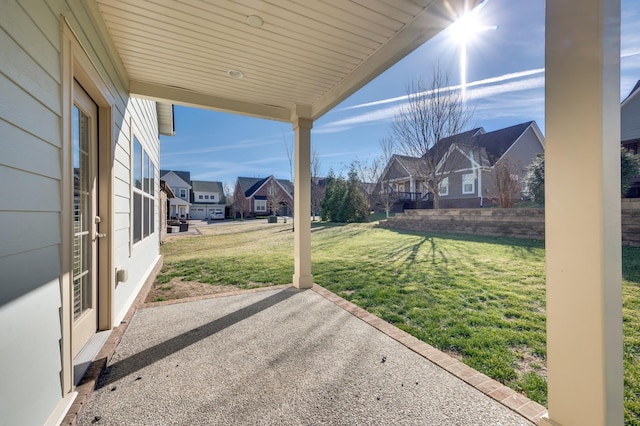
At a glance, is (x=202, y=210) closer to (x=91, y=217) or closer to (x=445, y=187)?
(x=445, y=187)

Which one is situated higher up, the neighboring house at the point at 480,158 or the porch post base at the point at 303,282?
the neighboring house at the point at 480,158

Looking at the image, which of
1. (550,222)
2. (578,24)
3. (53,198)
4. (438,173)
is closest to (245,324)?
(53,198)

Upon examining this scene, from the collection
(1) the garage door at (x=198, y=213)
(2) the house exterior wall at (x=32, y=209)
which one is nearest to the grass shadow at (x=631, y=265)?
(2) the house exterior wall at (x=32, y=209)

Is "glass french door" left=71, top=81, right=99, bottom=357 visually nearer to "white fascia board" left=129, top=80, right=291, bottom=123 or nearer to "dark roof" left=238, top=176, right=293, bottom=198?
"white fascia board" left=129, top=80, right=291, bottom=123

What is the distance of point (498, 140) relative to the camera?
1756 centimetres

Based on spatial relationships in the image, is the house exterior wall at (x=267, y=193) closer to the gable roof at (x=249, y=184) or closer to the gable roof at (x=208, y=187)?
the gable roof at (x=249, y=184)

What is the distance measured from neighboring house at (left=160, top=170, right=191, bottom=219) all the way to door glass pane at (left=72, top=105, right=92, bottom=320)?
101 feet

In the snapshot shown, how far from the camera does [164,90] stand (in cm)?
382

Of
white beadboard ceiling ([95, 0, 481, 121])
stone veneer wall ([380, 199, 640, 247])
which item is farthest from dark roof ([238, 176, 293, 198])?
white beadboard ceiling ([95, 0, 481, 121])

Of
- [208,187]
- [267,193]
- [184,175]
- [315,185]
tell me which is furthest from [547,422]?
[208,187]

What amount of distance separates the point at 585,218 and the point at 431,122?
12.4 meters

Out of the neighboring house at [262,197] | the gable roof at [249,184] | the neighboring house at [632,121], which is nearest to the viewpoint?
the neighboring house at [632,121]

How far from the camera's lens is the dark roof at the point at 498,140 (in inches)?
654

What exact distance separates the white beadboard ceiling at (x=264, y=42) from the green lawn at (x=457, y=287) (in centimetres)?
290
